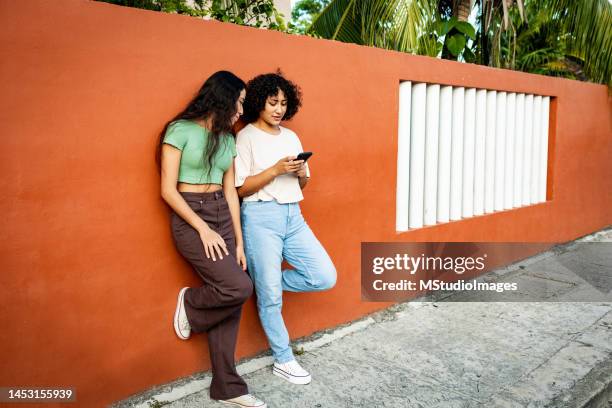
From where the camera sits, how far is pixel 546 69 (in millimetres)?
10594

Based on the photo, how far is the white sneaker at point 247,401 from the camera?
2.75 metres

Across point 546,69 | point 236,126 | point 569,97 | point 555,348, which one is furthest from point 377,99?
point 546,69

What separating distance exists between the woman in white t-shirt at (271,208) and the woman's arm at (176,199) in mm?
417

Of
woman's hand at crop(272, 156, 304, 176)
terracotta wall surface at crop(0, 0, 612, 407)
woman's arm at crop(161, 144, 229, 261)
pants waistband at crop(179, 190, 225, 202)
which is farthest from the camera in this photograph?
woman's hand at crop(272, 156, 304, 176)

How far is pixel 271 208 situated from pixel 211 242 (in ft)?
1.68

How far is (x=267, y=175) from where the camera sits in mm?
2877

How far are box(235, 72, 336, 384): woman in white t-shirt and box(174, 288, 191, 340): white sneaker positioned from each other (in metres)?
0.44

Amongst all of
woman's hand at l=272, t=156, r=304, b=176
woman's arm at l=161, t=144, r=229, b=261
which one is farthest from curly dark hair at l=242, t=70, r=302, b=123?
woman's arm at l=161, t=144, r=229, b=261

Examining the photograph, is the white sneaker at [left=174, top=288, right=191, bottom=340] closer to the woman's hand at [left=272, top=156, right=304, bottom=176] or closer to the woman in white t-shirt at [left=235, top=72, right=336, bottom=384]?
the woman in white t-shirt at [left=235, top=72, right=336, bottom=384]

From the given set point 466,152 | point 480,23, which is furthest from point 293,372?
point 480,23

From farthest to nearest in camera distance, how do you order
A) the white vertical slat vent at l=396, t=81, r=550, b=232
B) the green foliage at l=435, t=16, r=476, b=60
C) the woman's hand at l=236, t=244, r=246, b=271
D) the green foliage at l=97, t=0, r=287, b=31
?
the green foliage at l=435, t=16, r=476, b=60
the white vertical slat vent at l=396, t=81, r=550, b=232
the green foliage at l=97, t=0, r=287, b=31
the woman's hand at l=236, t=244, r=246, b=271

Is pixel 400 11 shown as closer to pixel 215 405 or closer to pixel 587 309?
pixel 587 309

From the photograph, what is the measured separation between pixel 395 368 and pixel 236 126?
1.85 metres

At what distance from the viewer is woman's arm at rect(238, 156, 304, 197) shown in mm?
2824
